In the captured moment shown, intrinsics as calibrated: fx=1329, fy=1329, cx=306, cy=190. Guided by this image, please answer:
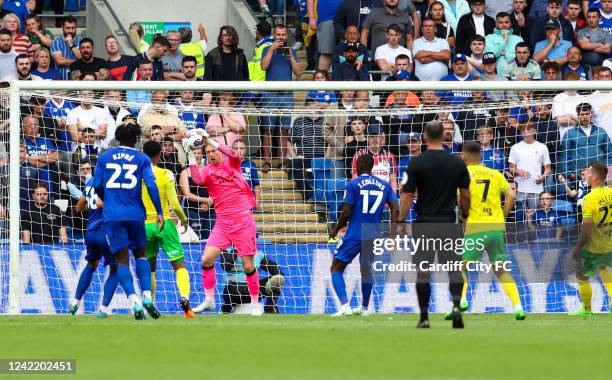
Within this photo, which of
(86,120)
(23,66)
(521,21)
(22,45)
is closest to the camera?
(86,120)

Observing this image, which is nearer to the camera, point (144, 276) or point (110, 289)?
point (144, 276)

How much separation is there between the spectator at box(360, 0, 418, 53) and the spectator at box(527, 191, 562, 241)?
4.97 meters

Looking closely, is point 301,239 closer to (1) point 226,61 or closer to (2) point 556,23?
(1) point 226,61

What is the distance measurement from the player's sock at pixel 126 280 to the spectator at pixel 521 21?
11.2 m

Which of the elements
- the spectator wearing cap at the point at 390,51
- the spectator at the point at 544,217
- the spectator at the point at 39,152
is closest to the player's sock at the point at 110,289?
the spectator at the point at 39,152

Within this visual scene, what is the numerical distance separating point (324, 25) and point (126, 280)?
961 cm

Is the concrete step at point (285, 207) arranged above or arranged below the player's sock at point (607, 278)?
above

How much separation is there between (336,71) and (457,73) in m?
1.99

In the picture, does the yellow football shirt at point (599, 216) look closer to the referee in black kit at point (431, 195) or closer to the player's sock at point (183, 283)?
the referee in black kit at point (431, 195)

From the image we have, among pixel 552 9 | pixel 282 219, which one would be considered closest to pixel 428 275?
pixel 282 219

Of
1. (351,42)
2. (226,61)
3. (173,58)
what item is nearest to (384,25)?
(351,42)

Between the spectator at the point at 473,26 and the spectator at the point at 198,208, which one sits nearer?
the spectator at the point at 198,208

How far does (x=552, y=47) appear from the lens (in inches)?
899

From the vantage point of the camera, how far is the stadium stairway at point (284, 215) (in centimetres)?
1891
